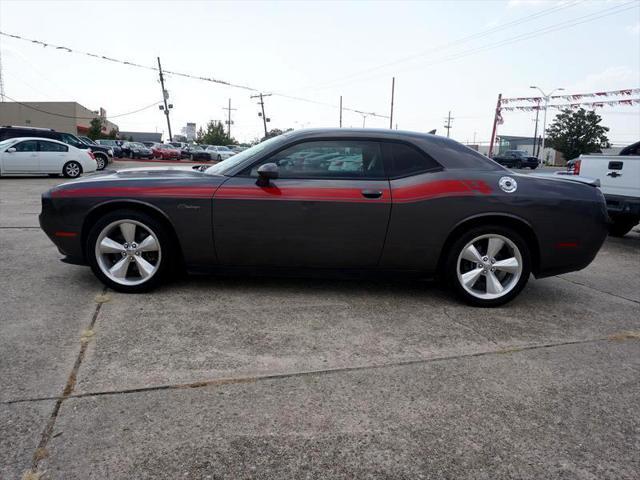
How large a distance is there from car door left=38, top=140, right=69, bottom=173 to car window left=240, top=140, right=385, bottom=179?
14.1m

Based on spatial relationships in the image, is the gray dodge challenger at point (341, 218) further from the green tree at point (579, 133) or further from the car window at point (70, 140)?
the green tree at point (579, 133)

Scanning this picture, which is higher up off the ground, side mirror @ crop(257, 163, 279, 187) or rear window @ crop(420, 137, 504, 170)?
rear window @ crop(420, 137, 504, 170)

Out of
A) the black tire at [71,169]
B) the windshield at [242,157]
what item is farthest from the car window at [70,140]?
the windshield at [242,157]


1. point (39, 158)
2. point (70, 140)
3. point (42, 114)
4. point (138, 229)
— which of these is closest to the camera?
point (138, 229)

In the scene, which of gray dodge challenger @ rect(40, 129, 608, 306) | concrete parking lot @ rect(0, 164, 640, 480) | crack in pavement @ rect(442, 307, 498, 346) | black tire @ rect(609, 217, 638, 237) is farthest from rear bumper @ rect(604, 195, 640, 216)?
crack in pavement @ rect(442, 307, 498, 346)

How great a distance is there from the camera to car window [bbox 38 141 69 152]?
Result: 15.3 m

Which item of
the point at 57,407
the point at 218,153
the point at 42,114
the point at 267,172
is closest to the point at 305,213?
the point at 267,172

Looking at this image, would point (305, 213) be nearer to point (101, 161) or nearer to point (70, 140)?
point (101, 161)

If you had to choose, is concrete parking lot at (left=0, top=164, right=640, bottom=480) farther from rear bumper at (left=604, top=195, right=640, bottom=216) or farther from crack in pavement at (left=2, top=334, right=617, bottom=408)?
rear bumper at (left=604, top=195, right=640, bottom=216)

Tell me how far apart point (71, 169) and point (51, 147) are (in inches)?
34.9

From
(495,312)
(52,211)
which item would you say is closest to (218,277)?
(52,211)

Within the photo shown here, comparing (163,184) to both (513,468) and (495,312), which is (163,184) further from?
(513,468)

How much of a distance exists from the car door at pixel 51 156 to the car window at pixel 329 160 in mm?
14061

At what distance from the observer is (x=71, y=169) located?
15898 millimetres
